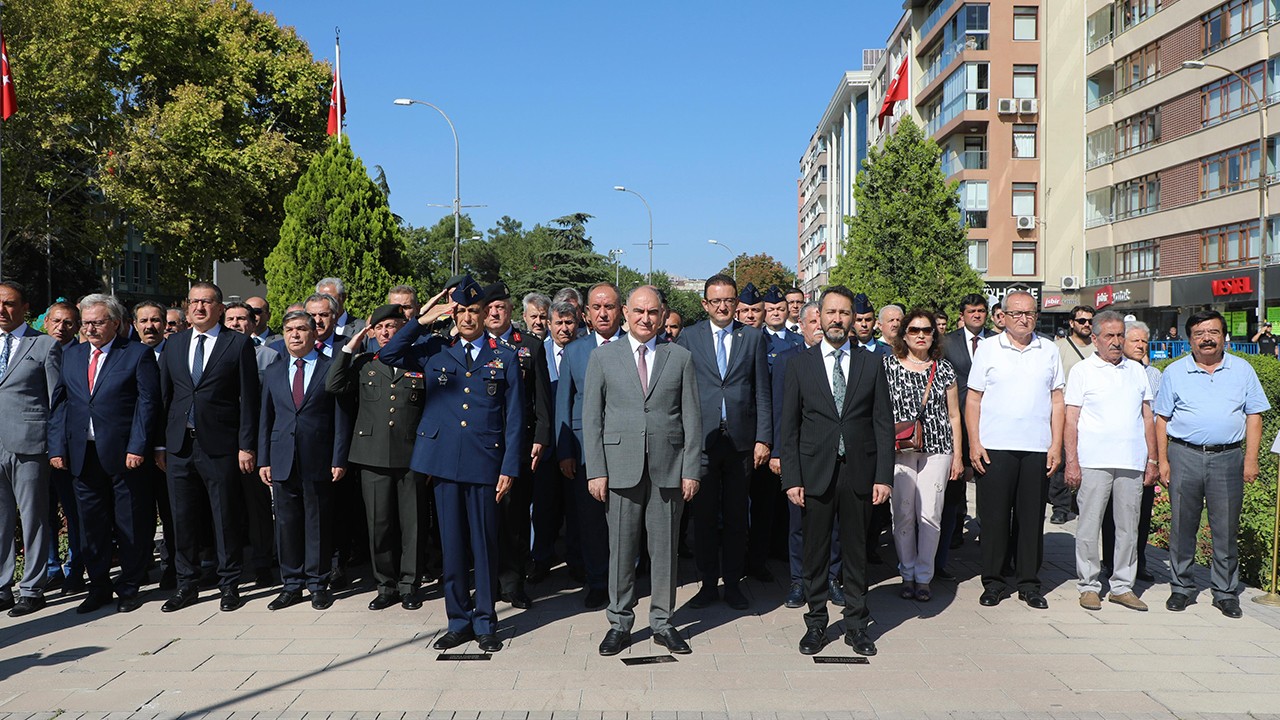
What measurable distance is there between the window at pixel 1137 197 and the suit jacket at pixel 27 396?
4390 cm

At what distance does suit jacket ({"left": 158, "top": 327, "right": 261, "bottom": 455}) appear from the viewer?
7395 millimetres

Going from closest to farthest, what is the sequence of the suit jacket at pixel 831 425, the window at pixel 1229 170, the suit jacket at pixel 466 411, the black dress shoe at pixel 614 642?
the black dress shoe at pixel 614 642 < the suit jacket at pixel 466 411 < the suit jacket at pixel 831 425 < the window at pixel 1229 170

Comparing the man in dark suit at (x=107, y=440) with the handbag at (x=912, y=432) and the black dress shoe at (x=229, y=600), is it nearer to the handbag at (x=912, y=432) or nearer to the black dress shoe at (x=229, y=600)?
the black dress shoe at (x=229, y=600)

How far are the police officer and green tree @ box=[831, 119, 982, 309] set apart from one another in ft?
91.2

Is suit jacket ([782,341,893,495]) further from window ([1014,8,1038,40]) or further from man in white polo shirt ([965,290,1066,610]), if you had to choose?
window ([1014,8,1038,40])

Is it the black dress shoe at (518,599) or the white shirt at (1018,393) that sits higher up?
the white shirt at (1018,393)

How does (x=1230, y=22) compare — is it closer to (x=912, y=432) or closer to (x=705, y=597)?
(x=912, y=432)

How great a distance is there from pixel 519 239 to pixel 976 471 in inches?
4403

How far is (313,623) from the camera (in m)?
6.92

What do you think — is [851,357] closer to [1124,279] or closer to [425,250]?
[1124,279]

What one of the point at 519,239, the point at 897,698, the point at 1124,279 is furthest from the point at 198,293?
the point at 519,239

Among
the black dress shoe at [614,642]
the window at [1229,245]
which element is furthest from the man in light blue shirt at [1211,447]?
the window at [1229,245]

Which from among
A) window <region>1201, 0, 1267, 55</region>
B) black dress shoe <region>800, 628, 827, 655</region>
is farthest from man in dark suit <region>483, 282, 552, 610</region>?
window <region>1201, 0, 1267, 55</region>

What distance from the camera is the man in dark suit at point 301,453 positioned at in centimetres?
734
